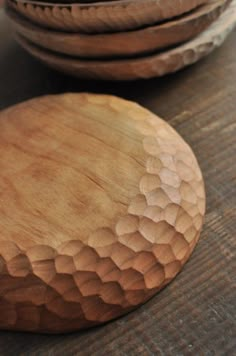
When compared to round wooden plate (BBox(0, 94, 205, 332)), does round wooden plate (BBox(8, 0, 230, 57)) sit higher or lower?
higher

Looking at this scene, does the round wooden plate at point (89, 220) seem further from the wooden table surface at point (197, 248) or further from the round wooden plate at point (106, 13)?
the round wooden plate at point (106, 13)

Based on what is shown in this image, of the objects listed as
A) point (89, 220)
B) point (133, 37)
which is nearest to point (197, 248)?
point (89, 220)

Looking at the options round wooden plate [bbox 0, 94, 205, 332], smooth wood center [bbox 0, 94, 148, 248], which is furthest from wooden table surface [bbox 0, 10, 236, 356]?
smooth wood center [bbox 0, 94, 148, 248]

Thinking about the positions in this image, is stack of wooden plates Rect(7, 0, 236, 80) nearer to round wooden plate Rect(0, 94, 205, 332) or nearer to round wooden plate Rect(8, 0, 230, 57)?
round wooden plate Rect(8, 0, 230, 57)

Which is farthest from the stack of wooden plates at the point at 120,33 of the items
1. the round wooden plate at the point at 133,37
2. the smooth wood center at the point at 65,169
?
the smooth wood center at the point at 65,169

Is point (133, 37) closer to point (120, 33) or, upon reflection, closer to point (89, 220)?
point (120, 33)

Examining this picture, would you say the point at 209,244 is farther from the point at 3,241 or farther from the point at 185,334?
the point at 3,241

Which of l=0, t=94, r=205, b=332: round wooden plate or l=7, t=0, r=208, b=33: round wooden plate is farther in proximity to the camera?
l=7, t=0, r=208, b=33: round wooden plate
